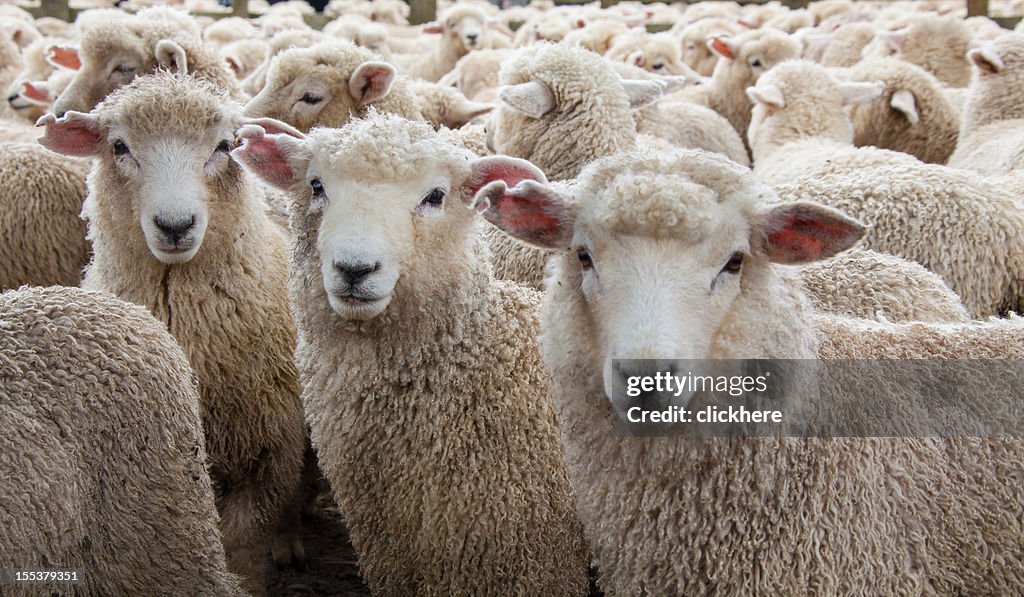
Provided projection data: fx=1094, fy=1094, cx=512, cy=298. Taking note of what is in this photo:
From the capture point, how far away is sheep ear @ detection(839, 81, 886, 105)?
249 inches

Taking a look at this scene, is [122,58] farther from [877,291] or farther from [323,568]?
[877,291]

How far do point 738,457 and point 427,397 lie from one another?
94 centimetres

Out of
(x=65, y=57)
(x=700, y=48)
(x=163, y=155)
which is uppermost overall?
(x=163, y=155)

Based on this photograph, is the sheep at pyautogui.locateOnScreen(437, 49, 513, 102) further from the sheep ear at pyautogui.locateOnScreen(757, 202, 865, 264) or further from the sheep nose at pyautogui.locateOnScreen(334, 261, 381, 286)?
the sheep ear at pyautogui.locateOnScreen(757, 202, 865, 264)

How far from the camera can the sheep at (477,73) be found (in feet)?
27.2

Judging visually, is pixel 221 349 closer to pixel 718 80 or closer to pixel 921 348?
pixel 921 348

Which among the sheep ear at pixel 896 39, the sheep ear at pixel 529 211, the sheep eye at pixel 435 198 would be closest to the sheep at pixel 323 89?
Answer: the sheep eye at pixel 435 198

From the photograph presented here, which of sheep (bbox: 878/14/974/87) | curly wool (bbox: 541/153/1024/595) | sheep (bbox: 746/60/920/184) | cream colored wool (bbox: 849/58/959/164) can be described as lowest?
sheep (bbox: 878/14/974/87)

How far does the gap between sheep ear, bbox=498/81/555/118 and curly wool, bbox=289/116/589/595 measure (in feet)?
5.16

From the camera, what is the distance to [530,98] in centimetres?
461

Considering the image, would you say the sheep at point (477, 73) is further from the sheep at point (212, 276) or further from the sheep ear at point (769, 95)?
the sheep at point (212, 276)

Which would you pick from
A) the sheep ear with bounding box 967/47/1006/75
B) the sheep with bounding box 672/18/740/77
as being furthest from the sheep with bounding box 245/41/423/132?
the sheep with bounding box 672/18/740/77

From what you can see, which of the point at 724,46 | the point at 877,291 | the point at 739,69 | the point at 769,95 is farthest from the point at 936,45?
the point at 877,291

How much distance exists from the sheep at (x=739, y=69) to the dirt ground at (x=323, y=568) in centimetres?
494
